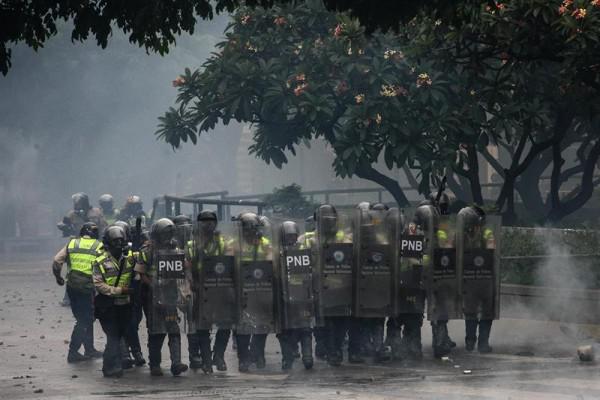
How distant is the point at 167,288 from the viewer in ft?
50.2

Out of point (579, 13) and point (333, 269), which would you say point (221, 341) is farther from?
point (579, 13)

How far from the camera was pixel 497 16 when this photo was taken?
18062 millimetres

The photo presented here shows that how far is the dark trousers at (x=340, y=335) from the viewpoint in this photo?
52.6 ft

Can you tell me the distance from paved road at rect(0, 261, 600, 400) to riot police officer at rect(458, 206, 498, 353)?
0.55 m

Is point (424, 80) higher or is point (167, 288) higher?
point (424, 80)

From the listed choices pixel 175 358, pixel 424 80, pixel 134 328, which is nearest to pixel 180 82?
pixel 424 80

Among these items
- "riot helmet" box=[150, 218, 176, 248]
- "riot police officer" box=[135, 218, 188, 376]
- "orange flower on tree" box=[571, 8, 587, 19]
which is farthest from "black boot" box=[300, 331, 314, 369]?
"orange flower on tree" box=[571, 8, 587, 19]

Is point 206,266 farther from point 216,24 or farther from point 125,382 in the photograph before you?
point 216,24

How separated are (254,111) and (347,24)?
5.52 metres

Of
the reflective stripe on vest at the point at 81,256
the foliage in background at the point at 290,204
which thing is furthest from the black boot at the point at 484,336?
the foliage in background at the point at 290,204

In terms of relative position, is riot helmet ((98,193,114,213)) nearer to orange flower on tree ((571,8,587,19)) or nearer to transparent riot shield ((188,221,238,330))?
transparent riot shield ((188,221,238,330))

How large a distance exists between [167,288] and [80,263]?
7.67 ft

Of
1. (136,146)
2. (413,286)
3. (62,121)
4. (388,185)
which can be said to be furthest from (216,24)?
(413,286)

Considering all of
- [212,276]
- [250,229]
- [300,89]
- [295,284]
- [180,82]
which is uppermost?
[180,82]
